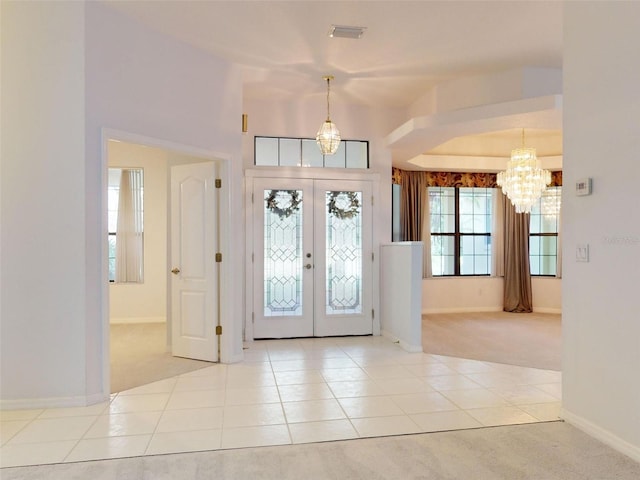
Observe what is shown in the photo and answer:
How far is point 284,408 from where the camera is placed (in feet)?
11.5

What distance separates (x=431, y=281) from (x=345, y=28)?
5191mm

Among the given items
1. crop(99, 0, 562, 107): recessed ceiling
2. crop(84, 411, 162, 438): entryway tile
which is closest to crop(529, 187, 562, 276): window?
crop(99, 0, 562, 107): recessed ceiling

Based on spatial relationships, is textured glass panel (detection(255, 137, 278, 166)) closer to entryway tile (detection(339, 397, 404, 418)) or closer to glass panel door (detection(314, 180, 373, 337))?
glass panel door (detection(314, 180, 373, 337))

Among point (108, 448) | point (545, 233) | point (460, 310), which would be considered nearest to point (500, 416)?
point (108, 448)

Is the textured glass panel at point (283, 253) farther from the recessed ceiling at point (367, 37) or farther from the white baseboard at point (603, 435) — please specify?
the white baseboard at point (603, 435)

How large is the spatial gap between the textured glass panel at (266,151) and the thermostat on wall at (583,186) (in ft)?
12.7

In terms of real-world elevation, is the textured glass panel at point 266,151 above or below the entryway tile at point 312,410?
above

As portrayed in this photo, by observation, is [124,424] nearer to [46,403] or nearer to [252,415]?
[46,403]

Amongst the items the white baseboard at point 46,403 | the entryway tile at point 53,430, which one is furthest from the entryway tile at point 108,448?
the white baseboard at point 46,403

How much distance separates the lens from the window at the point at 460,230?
834cm

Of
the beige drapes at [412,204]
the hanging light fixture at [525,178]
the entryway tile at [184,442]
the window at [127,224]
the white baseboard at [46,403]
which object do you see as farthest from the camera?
the beige drapes at [412,204]

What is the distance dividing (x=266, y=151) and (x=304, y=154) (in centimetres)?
52

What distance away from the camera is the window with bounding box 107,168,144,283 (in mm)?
7617

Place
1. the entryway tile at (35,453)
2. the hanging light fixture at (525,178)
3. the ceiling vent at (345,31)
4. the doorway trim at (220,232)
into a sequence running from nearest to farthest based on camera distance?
1. the entryway tile at (35,453)
2. the doorway trim at (220,232)
3. the ceiling vent at (345,31)
4. the hanging light fixture at (525,178)
